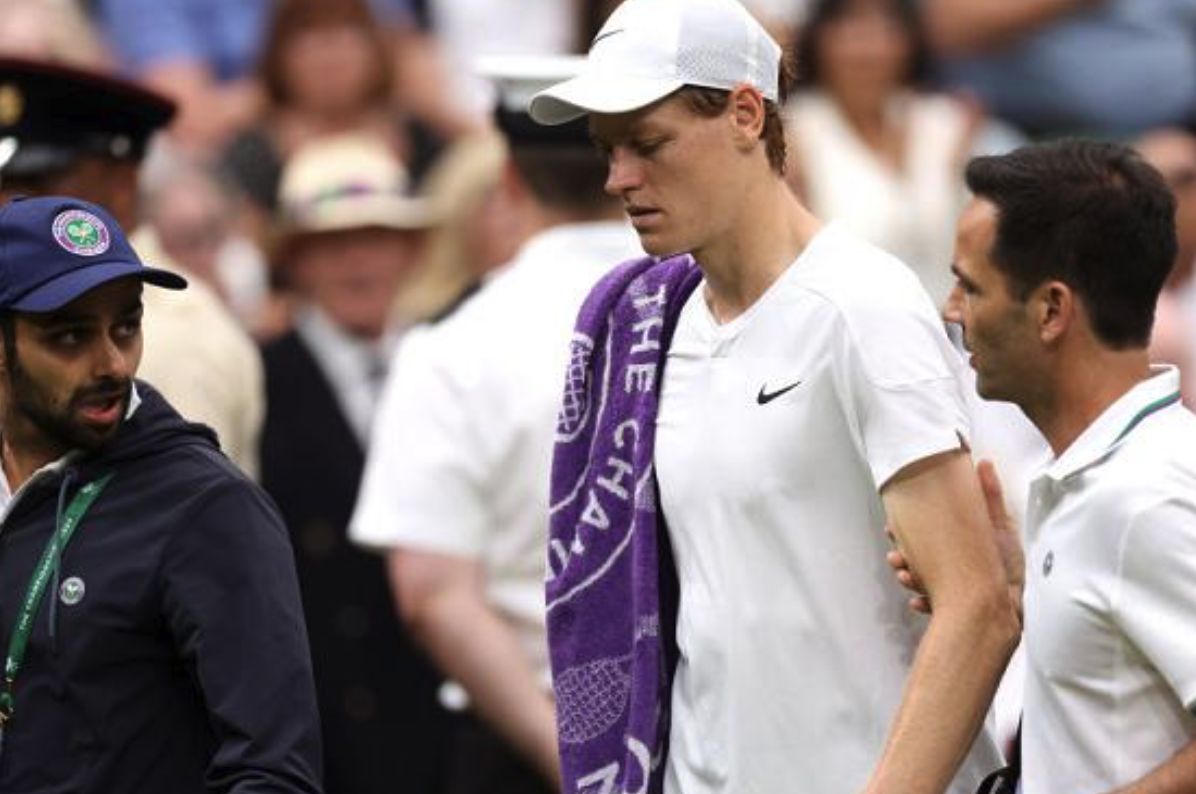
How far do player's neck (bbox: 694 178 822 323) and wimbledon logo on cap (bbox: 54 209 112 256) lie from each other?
97 cm

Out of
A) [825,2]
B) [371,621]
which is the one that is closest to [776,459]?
[371,621]

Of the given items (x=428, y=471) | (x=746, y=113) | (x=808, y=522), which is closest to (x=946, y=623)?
(x=808, y=522)

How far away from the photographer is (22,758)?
18.5 ft

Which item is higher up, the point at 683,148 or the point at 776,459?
the point at 683,148

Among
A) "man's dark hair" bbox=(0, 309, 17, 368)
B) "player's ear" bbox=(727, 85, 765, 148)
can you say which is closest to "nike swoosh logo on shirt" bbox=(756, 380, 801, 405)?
"player's ear" bbox=(727, 85, 765, 148)

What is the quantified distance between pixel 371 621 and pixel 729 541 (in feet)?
12.8

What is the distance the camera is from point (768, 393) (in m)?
5.95

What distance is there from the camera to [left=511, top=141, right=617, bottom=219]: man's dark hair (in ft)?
27.3

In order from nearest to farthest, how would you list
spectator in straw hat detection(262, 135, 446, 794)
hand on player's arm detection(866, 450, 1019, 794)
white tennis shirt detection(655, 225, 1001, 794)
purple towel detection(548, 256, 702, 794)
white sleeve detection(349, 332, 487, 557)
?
hand on player's arm detection(866, 450, 1019, 794), white tennis shirt detection(655, 225, 1001, 794), purple towel detection(548, 256, 702, 794), white sleeve detection(349, 332, 487, 557), spectator in straw hat detection(262, 135, 446, 794)

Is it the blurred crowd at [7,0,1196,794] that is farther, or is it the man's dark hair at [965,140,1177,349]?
the blurred crowd at [7,0,1196,794]

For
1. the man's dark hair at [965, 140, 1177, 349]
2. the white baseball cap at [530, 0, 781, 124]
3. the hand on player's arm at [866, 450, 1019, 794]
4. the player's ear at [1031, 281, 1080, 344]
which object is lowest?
the hand on player's arm at [866, 450, 1019, 794]

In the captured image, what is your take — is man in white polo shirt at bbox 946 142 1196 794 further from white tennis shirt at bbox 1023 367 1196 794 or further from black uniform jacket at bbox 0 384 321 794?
black uniform jacket at bbox 0 384 321 794

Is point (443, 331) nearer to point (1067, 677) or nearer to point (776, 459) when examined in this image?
point (776, 459)

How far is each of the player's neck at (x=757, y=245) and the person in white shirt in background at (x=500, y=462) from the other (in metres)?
2.07
